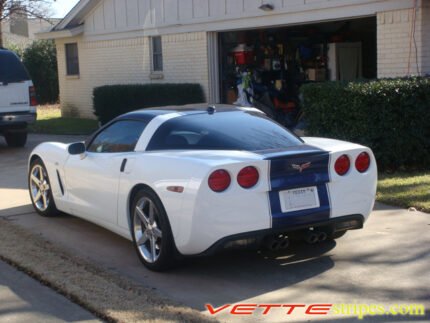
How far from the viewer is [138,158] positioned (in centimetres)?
635

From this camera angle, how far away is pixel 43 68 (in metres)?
30.7

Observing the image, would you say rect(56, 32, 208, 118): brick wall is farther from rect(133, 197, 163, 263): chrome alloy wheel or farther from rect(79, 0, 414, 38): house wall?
rect(133, 197, 163, 263): chrome alloy wheel

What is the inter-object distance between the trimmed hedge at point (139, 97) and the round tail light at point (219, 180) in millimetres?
11953

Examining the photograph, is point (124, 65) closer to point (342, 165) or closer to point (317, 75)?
point (317, 75)

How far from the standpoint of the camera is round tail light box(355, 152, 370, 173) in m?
6.18

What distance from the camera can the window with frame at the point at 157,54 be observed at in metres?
19.2

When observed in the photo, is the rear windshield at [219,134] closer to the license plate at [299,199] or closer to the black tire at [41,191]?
the license plate at [299,199]

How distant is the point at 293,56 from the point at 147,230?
1208 cm

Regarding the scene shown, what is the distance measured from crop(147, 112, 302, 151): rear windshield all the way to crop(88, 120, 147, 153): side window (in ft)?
1.17

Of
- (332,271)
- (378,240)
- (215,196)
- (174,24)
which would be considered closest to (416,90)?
(378,240)

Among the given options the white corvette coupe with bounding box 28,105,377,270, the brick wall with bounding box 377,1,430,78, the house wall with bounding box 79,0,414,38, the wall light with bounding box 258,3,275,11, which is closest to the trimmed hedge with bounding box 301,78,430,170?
the brick wall with bounding box 377,1,430,78

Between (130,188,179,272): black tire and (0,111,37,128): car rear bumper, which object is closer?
(130,188,179,272): black tire

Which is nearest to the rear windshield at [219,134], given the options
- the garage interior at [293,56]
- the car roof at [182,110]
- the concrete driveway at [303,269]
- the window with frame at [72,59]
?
the car roof at [182,110]

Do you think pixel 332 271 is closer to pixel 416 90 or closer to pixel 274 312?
pixel 274 312
